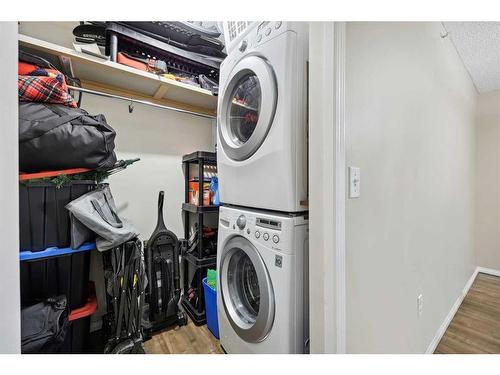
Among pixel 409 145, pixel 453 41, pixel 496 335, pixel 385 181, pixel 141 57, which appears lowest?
pixel 496 335

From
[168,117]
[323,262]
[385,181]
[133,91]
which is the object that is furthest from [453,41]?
[133,91]

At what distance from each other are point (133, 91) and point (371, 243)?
1.83 m

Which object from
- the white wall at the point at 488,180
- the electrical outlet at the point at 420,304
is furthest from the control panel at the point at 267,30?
the white wall at the point at 488,180

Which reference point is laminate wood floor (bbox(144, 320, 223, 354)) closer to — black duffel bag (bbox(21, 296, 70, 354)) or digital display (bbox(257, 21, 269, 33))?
black duffel bag (bbox(21, 296, 70, 354))

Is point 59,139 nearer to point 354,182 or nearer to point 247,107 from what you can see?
point 247,107

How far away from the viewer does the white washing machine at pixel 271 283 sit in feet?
2.93

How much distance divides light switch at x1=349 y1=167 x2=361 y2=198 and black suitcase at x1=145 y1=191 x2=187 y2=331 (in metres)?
1.29

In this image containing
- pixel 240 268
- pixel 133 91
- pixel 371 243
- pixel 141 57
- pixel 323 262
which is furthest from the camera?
pixel 133 91

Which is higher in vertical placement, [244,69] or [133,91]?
[133,91]

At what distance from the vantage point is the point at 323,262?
0.71m

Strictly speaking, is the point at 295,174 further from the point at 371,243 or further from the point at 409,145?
the point at 409,145

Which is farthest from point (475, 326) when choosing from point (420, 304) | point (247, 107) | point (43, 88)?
point (43, 88)

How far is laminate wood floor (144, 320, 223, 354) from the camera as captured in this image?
4.40 ft

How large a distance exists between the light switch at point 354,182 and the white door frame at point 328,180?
51mm
